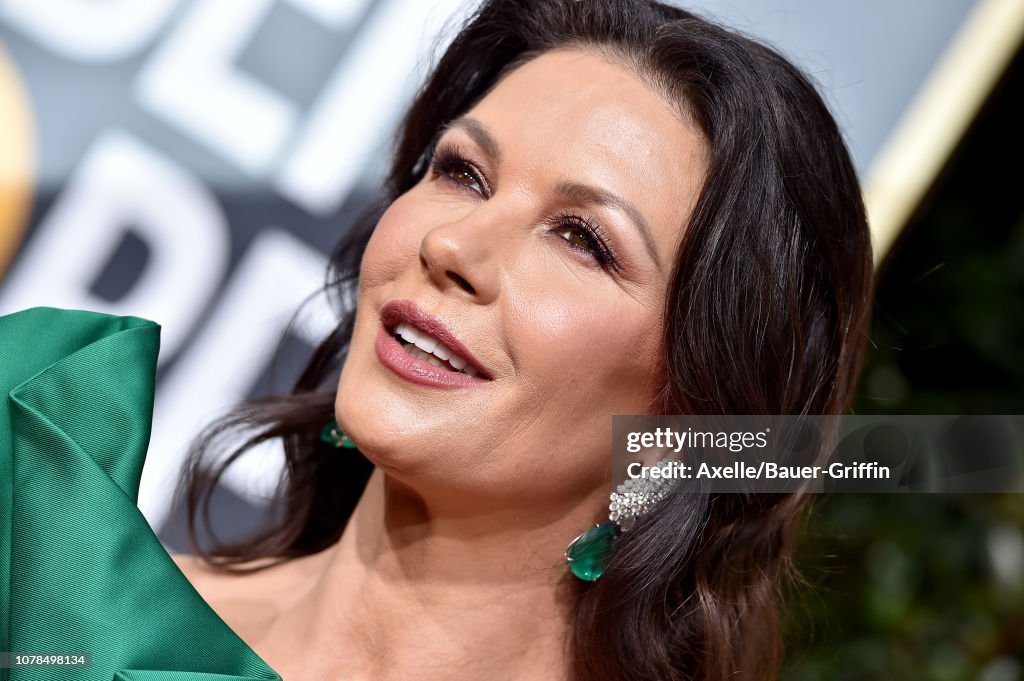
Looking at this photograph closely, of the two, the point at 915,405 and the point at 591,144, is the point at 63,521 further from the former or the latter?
the point at 915,405

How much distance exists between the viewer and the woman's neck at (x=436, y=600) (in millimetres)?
1221

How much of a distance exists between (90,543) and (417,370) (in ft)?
1.10

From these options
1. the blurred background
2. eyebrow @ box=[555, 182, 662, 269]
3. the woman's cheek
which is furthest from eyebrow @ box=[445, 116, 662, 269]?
the blurred background


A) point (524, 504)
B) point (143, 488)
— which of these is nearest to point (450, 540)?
point (524, 504)

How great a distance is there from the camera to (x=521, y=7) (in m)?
1.47

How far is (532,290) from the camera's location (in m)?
1.11

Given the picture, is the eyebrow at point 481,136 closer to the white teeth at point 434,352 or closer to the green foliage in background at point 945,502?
the white teeth at point 434,352

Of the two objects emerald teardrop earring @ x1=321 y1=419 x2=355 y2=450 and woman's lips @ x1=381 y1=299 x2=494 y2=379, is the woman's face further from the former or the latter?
emerald teardrop earring @ x1=321 y1=419 x2=355 y2=450

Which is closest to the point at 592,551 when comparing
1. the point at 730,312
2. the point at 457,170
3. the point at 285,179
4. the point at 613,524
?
the point at 613,524

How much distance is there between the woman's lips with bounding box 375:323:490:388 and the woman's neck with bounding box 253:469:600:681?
0.18 m

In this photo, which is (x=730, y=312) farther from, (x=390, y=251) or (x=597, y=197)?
(x=390, y=251)

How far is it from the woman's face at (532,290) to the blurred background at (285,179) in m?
0.70

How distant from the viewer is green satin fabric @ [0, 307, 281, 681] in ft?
3.34

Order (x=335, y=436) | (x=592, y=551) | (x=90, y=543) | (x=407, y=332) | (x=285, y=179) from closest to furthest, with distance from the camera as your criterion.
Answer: (x=90, y=543), (x=407, y=332), (x=592, y=551), (x=335, y=436), (x=285, y=179)
